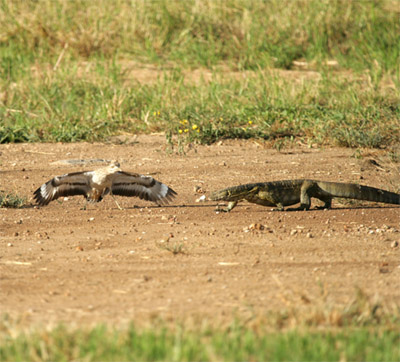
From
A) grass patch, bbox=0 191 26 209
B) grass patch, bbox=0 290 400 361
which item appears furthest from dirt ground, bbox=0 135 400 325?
grass patch, bbox=0 290 400 361

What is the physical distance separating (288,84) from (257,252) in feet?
19.7

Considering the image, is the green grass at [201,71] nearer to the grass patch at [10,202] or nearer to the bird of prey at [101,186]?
the bird of prey at [101,186]

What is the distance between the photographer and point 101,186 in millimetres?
6621

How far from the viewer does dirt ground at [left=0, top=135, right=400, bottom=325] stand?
4.06 metres

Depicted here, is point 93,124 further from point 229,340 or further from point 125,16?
point 229,340

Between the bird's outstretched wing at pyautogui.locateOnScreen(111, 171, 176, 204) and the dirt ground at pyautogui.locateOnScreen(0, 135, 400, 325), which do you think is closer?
the dirt ground at pyautogui.locateOnScreen(0, 135, 400, 325)

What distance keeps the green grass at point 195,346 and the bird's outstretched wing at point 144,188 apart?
317 cm

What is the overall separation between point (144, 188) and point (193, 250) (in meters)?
1.63

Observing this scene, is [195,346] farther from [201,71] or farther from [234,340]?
[201,71]

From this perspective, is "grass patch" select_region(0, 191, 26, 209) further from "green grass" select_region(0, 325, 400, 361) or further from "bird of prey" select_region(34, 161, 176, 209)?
"green grass" select_region(0, 325, 400, 361)

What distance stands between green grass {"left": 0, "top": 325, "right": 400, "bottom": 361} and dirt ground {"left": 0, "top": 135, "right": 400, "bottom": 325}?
0.35 metres

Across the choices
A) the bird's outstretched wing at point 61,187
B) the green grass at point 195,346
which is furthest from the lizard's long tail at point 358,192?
the green grass at point 195,346

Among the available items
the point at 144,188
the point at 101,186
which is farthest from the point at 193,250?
the point at 101,186

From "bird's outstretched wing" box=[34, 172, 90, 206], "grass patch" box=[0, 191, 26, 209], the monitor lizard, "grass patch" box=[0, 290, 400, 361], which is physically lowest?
"grass patch" box=[0, 191, 26, 209]
